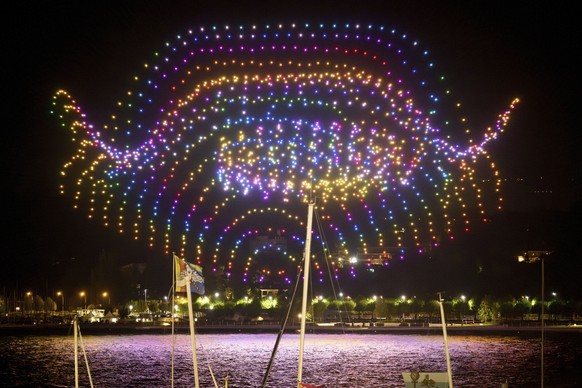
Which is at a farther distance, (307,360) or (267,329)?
(267,329)

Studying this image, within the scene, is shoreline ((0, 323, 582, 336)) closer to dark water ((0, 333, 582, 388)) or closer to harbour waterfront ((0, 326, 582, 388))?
harbour waterfront ((0, 326, 582, 388))

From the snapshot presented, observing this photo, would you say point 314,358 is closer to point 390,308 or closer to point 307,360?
point 307,360

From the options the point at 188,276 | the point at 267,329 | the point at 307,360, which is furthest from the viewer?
the point at 267,329

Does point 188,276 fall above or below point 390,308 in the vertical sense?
above

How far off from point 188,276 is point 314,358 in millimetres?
23583

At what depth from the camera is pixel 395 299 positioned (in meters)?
69.4

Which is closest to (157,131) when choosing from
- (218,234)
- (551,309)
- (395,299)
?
(218,234)

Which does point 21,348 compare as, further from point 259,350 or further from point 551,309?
point 551,309

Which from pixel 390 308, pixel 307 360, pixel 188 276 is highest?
pixel 188 276

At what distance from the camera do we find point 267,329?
5944 cm

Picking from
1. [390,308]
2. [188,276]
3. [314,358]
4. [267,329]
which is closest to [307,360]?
[314,358]

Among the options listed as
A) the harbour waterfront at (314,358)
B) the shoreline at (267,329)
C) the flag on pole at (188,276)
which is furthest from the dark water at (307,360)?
the flag on pole at (188,276)

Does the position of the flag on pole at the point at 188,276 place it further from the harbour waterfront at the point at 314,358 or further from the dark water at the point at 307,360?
the dark water at the point at 307,360

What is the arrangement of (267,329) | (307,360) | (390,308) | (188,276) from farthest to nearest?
(390,308), (267,329), (307,360), (188,276)
